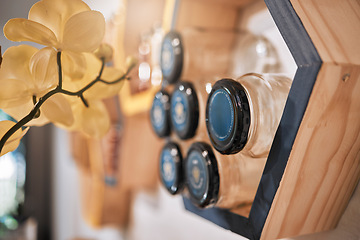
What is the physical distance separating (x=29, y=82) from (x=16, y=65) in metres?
0.02

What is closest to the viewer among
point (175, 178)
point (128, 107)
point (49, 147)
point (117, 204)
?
point (175, 178)

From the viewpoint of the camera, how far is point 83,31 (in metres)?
0.32

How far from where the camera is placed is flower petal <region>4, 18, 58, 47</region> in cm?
30

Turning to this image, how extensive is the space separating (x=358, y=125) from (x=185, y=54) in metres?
0.27

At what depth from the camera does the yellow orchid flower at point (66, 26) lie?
0.31 m

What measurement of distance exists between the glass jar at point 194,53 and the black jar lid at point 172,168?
114 mm

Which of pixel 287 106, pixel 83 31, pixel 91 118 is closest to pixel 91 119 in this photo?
pixel 91 118

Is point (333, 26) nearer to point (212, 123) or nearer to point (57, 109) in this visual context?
point (212, 123)

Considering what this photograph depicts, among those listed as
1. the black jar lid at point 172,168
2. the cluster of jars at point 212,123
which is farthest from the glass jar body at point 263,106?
the black jar lid at point 172,168

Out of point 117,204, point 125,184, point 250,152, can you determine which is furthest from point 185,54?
point 117,204

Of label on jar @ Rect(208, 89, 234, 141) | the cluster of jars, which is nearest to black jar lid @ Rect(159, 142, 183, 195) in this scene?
the cluster of jars

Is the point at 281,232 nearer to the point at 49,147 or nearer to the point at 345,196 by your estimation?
the point at 345,196

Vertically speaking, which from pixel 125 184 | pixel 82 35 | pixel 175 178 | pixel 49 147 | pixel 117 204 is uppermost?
pixel 82 35

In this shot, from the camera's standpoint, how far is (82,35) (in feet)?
1.05
